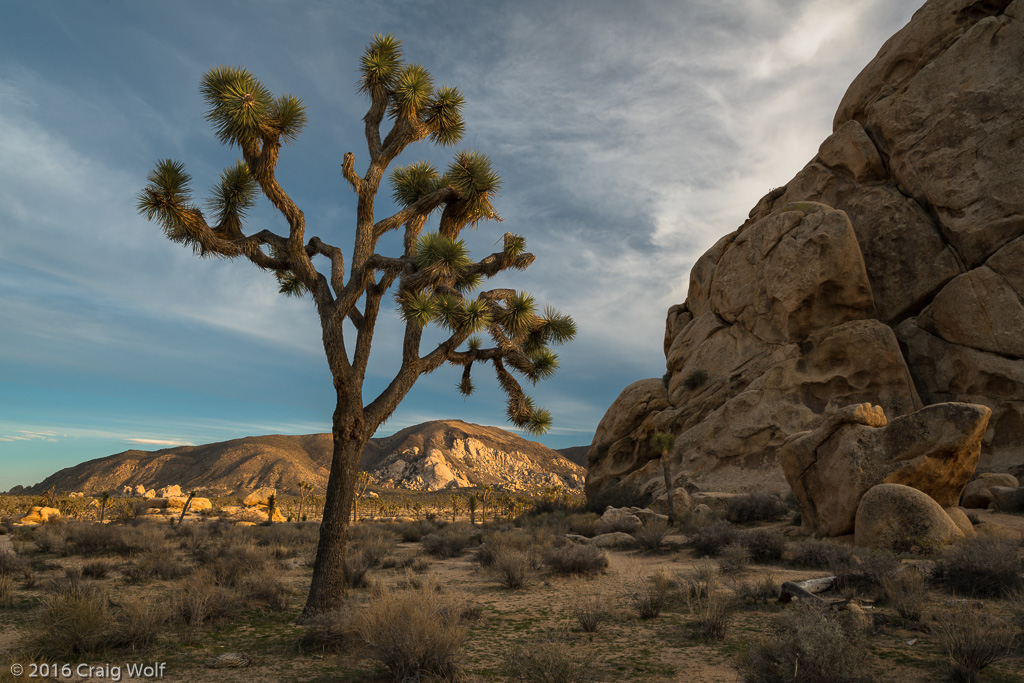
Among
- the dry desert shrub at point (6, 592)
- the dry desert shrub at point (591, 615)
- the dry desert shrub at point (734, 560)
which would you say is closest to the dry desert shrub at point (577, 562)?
the dry desert shrub at point (734, 560)

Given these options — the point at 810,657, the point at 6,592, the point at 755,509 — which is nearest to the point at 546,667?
A: the point at 810,657

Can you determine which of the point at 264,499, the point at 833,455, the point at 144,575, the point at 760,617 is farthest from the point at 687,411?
the point at 264,499

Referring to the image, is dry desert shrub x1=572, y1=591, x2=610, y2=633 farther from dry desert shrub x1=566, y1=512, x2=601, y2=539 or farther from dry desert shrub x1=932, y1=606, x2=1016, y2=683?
dry desert shrub x1=566, y1=512, x2=601, y2=539

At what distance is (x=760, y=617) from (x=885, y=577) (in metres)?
1.87

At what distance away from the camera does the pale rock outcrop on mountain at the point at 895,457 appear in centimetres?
1230

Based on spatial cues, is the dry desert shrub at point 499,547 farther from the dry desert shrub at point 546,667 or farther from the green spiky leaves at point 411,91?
the green spiky leaves at point 411,91

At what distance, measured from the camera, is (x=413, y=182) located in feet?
34.7

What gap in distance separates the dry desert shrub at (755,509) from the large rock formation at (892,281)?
5.84 meters

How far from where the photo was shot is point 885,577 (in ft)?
24.0

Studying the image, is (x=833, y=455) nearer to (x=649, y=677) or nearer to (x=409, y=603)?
(x=649, y=677)

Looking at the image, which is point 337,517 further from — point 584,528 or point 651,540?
point 584,528

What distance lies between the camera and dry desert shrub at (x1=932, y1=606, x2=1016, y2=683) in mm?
4531

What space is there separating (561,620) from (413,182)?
316 inches

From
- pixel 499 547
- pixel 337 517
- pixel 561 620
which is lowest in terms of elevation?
pixel 561 620
